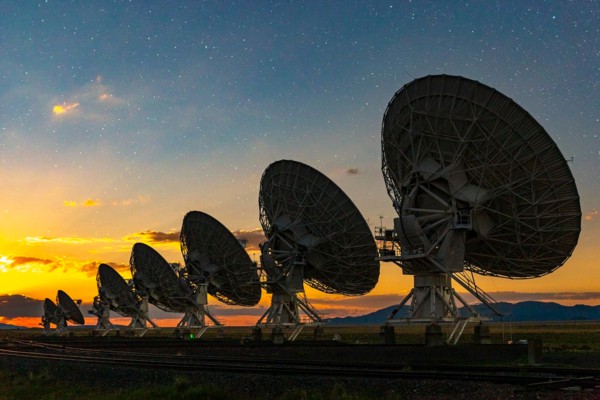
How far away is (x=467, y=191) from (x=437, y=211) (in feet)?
7.62

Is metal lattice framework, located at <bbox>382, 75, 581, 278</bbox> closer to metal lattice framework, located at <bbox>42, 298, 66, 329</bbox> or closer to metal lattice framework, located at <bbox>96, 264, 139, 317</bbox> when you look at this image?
metal lattice framework, located at <bbox>96, 264, 139, 317</bbox>

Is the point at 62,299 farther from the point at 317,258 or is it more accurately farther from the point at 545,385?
the point at 545,385

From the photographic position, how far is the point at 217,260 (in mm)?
67188

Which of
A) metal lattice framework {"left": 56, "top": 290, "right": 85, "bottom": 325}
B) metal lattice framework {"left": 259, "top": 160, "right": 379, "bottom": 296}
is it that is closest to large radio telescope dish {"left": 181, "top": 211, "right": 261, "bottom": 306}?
metal lattice framework {"left": 259, "top": 160, "right": 379, "bottom": 296}

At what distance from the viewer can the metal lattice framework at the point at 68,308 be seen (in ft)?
414

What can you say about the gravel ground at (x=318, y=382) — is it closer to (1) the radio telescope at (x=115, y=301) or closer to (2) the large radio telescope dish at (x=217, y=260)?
Result: (2) the large radio telescope dish at (x=217, y=260)

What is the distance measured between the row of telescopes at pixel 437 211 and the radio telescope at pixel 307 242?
10 centimetres

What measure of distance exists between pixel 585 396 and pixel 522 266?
91.7 ft

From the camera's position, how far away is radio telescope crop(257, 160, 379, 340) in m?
49.3

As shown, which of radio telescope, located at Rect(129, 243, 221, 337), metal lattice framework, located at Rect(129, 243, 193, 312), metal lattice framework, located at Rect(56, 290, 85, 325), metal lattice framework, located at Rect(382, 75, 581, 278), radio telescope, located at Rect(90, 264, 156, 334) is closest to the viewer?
metal lattice framework, located at Rect(382, 75, 581, 278)

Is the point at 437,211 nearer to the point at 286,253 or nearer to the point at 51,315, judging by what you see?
the point at 286,253

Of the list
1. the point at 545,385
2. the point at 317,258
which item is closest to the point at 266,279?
the point at 317,258

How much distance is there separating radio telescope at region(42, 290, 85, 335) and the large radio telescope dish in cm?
6542

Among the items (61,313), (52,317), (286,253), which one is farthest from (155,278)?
(52,317)
